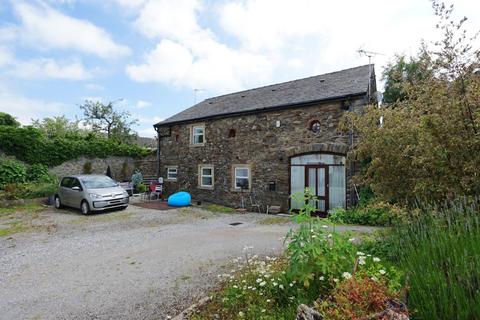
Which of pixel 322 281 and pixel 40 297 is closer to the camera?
pixel 322 281

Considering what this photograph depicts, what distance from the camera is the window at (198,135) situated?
51.7 feet

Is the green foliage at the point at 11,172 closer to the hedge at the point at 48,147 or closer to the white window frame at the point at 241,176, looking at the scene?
the hedge at the point at 48,147

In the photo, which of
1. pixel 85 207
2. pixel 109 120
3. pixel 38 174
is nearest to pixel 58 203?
pixel 85 207

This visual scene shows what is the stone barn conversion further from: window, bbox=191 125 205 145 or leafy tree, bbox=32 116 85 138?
leafy tree, bbox=32 116 85 138

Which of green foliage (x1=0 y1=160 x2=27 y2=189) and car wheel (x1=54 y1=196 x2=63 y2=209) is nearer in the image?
car wheel (x1=54 y1=196 x2=63 y2=209)

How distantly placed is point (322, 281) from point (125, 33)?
10323 millimetres

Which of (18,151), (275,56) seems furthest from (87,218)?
(275,56)

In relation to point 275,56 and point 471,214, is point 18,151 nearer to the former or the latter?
point 275,56

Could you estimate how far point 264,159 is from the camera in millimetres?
12898

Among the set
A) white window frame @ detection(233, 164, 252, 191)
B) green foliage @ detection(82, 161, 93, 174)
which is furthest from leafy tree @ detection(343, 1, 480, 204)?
green foliage @ detection(82, 161, 93, 174)

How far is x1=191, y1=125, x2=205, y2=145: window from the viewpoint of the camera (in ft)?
51.7

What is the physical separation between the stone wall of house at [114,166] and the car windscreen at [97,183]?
20.1 feet

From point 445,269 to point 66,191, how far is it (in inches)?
544

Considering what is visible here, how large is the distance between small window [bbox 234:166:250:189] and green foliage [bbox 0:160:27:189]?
1160 cm
